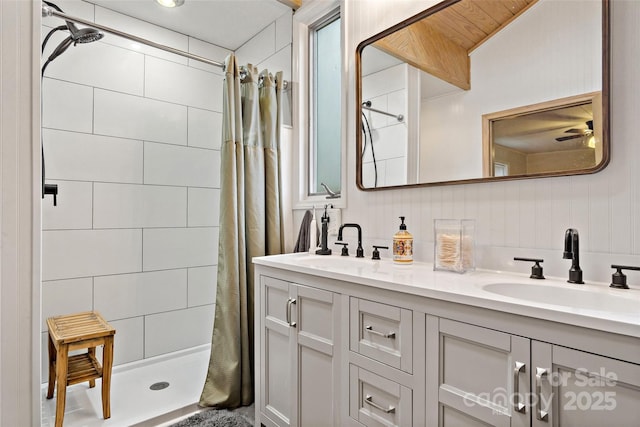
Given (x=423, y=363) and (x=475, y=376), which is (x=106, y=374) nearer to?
(x=423, y=363)

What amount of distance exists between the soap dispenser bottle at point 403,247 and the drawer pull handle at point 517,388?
2.25ft

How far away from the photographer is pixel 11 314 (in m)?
1.04

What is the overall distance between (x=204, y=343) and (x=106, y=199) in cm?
131

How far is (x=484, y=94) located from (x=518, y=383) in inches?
41.4

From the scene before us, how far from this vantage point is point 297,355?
142 centimetres

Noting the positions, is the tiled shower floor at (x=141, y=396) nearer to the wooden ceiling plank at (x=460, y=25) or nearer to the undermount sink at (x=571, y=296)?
the undermount sink at (x=571, y=296)

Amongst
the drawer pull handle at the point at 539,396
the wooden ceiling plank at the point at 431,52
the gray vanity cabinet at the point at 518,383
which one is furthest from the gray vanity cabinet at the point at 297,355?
the wooden ceiling plank at the point at 431,52

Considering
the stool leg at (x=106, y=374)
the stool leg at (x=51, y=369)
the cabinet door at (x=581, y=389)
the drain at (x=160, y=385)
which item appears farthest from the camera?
the drain at (x=160, y=385)

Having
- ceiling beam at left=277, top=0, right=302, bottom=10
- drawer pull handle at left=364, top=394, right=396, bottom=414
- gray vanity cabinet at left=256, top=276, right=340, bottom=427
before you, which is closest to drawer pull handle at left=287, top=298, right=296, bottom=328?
gray vanity cabinet at left=256, top=276, right=340, bottom=427

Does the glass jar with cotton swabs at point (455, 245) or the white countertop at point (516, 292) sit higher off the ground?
the glass jar with cotton swabs at point (455, 245)

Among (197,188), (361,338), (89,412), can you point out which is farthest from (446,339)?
(197,188)

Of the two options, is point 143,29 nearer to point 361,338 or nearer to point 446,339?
point 361,338

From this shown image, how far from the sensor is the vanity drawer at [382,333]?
104cm

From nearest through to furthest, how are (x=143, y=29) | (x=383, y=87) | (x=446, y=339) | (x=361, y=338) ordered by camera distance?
(x=446, y=339) → (x=361, y=338) → (x=383, y=87) → (x=143, y=29)
